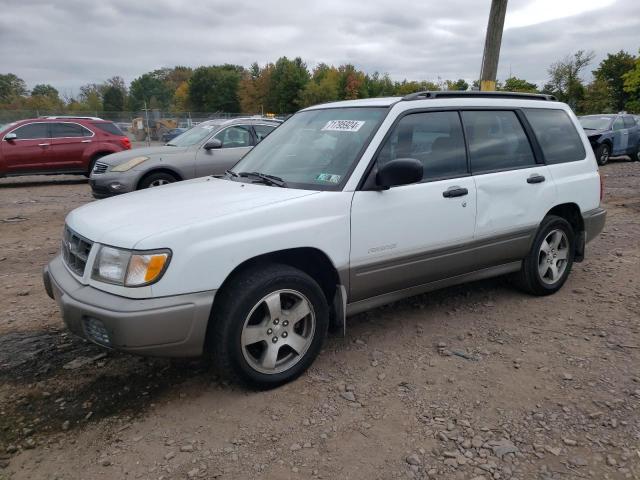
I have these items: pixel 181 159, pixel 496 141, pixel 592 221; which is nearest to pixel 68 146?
pixel 181 159

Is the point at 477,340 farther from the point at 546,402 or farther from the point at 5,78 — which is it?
the point at 5,78

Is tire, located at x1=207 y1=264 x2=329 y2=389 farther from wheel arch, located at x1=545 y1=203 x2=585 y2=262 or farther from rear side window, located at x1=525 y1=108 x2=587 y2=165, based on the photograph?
wheel arch, located at x1=545 y1=203 x2=585 y2=262

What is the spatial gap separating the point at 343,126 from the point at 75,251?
1.97 m

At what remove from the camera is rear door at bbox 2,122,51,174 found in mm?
12156

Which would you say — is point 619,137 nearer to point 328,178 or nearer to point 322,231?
point 328,178

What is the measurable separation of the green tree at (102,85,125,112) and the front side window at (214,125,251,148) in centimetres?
7473

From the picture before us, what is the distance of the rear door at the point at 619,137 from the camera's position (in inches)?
628

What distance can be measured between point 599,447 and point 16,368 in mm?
3539

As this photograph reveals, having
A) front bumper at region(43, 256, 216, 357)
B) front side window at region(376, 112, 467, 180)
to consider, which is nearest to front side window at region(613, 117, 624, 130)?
front side window at region(376, 112, 467, 180)

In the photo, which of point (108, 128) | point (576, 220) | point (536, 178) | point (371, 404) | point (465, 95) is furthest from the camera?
point (108, 128)

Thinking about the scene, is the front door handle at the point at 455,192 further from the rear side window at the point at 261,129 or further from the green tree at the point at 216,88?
the green tree at the point at 216,88

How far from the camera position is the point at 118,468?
98.7 inches

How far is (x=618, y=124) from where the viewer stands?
1606 cm

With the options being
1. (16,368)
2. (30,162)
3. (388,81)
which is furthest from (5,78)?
(16,368)
